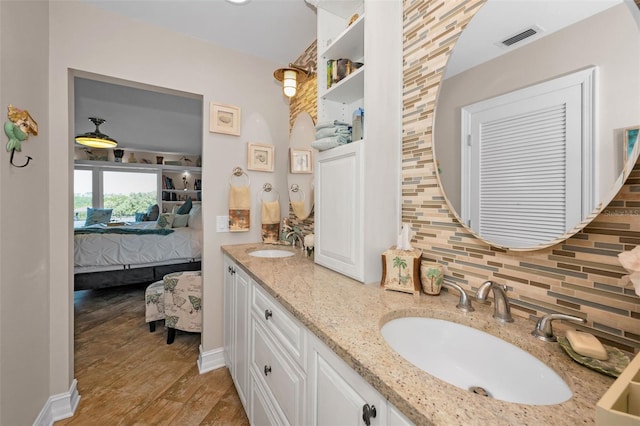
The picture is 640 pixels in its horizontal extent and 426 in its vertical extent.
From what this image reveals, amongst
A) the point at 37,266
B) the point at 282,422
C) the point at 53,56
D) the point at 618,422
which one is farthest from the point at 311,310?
the point at 53,56

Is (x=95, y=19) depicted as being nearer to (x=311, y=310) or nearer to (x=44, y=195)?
(x=44, y=195)

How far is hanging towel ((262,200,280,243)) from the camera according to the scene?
2332 mm

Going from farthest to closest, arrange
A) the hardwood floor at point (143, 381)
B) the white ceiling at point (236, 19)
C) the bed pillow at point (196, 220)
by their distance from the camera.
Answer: the bed pillow at point (196, 220), the white ceiling at point (236, 19), the hardwood floor at point (143, 381)

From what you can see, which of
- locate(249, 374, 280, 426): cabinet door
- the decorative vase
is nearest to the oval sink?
locate(249, 374, 280, 426): cabinet door

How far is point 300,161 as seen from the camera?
2.29 m

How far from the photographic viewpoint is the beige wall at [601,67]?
0.63 m

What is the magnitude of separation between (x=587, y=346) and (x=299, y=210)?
6.06ft

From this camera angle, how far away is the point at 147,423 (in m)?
1.59

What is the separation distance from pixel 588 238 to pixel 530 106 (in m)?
0.40

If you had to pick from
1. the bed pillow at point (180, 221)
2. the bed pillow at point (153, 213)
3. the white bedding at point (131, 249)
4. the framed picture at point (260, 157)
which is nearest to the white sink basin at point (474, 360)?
the framed picture at point (260, 157)

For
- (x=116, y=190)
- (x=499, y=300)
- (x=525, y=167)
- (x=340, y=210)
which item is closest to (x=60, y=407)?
(x=340, y=210)

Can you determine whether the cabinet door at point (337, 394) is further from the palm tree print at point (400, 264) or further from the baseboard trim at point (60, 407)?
the baseboard trim at point (60, 407)

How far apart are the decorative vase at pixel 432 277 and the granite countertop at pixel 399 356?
28 millimetres

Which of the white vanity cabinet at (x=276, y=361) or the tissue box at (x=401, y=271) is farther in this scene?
the tissue box at (x=401, y=271)
